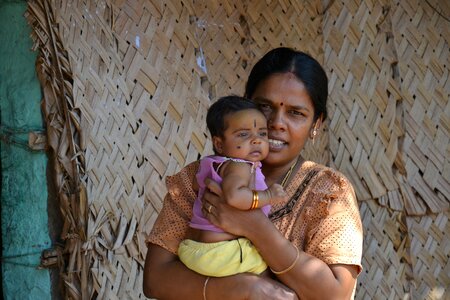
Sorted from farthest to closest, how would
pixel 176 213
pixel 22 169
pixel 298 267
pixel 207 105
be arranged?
pixel 207 105 → pixel 22 169 → pixel 176 213 → pixel 298 267

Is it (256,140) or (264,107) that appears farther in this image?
(264,107)

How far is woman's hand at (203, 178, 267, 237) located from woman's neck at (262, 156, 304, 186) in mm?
263

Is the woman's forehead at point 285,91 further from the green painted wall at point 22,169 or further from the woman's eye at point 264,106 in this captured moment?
the green painted wall at point 22,169

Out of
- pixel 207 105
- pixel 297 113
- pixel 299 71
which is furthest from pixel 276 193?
pixel 207 105

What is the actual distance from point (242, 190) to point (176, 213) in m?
0.29

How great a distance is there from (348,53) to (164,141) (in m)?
1.20

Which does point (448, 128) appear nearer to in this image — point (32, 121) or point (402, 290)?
point (402, 290)

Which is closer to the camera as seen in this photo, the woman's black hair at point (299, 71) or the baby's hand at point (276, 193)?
the baby's hand at point (276, 193)

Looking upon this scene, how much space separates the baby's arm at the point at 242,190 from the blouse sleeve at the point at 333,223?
0.36ft

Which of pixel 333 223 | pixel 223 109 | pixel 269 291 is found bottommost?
pixel 269 291

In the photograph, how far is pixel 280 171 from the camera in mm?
2562

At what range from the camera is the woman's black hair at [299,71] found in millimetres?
2529

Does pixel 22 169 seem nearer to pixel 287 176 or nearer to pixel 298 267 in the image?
pixel 287 176

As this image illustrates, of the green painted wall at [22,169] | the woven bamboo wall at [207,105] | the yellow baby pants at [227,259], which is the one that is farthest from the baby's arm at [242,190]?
the green painted wall at [22,169]
